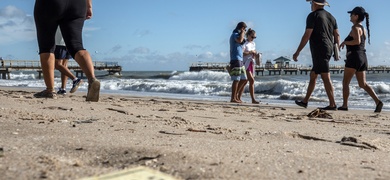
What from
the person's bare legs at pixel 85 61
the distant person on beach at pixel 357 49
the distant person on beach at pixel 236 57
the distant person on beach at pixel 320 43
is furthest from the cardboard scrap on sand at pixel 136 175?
the distant person on beach at pixel 236 57

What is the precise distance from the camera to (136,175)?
140 centimetres

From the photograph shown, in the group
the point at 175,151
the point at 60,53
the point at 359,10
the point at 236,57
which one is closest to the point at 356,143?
the point at 175,151

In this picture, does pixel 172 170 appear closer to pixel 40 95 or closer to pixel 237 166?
A: pixel 237 166

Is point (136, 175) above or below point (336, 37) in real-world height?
below

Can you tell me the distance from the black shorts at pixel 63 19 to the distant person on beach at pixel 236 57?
134 inches

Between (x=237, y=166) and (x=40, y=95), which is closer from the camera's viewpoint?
(x=237, y=166)

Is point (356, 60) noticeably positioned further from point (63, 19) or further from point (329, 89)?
point (63, 19)

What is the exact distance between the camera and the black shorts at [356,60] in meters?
5.71

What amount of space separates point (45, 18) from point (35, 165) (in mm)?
2590

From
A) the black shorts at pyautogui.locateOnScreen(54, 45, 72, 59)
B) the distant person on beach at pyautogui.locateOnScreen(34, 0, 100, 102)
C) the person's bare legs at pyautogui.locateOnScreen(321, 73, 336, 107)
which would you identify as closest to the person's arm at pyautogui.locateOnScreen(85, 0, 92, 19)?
the distant person on beach at pyautogui.locateOnScreen(34, 0, 100, 102)

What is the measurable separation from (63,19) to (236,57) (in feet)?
11.9

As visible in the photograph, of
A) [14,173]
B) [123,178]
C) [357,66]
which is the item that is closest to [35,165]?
[14,173]

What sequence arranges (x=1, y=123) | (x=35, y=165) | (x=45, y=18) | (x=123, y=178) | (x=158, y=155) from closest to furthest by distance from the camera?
(x=123, y=178), (x=35, y=165), (x=158, y=155), (x=1, y=123), (x=45, y=18)

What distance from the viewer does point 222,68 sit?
5825cm
